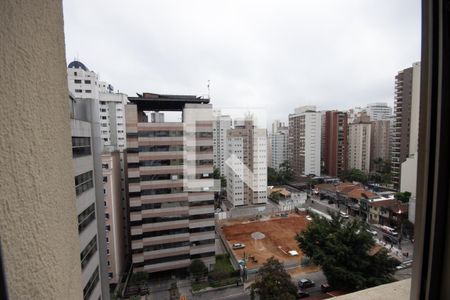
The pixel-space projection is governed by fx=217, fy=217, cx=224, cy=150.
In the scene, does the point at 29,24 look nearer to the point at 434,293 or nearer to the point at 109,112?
Result: the point at 434,293

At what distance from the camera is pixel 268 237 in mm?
5562

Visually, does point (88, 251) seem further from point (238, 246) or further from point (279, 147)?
point (279, 147)

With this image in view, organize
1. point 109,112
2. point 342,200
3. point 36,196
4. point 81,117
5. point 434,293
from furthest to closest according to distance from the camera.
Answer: point 342,200 < point 109,112 < point 81,117 < point 434,293 < point 36,196

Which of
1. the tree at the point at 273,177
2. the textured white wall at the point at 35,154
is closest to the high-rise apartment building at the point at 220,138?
the tree at the point at 273,177

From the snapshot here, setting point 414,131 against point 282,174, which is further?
point 282,174

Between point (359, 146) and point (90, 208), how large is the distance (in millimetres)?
7286

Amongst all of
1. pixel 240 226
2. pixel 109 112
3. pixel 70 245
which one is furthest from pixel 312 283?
pixel 70 245

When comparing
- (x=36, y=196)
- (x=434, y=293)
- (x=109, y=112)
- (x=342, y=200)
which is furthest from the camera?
(x=342, y=200)

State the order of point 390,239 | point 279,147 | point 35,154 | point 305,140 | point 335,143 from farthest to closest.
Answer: point 279,147
point 305,140
point 335,143
point 390,239
point 35,154

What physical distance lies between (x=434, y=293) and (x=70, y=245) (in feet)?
1.65

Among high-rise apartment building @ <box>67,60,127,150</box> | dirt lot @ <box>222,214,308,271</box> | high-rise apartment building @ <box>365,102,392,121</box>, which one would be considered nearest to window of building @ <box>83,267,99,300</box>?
high-rise apartment building @ <box>67,60,127,150</box>

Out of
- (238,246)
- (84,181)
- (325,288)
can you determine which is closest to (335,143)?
(238,246)

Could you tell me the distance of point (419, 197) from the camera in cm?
32

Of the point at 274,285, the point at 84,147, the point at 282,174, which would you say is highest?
the point at 84,147
